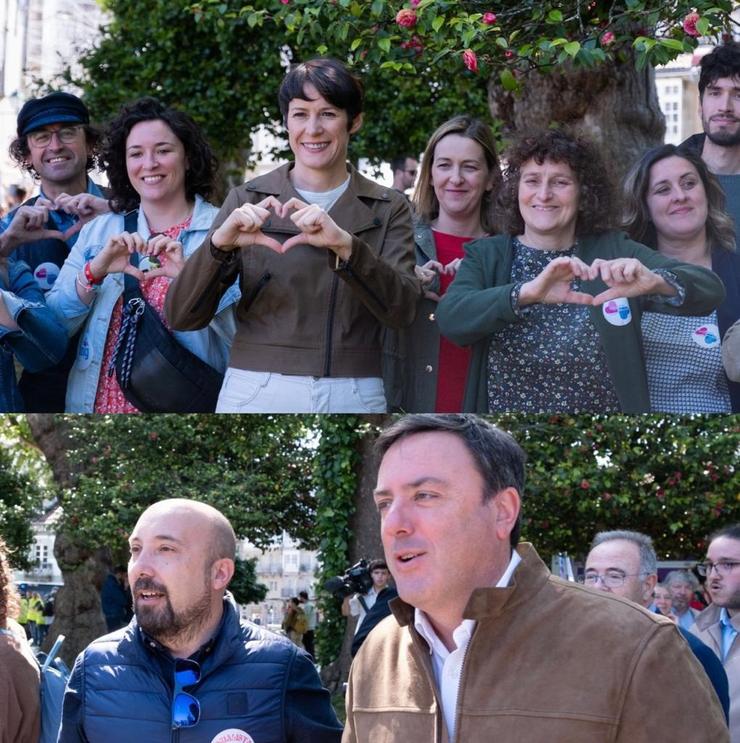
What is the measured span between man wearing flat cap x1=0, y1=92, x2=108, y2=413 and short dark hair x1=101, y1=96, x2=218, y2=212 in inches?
8.1

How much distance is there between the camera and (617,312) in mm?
4340

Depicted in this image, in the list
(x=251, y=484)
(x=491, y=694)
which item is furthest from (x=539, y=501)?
(x=491, y=694)

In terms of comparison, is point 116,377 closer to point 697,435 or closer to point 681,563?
point 697,435

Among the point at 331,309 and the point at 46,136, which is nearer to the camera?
the point at 331,309

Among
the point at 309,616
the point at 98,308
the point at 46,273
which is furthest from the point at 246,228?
the point at 309,616

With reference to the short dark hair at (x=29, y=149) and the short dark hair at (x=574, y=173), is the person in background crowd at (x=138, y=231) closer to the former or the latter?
the short dark hair at (x=29, y=149)

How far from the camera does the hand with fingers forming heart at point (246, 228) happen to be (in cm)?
389

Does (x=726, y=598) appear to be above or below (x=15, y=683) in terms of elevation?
above

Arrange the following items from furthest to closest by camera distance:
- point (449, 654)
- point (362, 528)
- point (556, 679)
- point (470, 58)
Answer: point (362, 528), point (470, 58), point (449, 654), point (556, 679)

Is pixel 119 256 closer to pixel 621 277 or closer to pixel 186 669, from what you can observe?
pixel 621 277

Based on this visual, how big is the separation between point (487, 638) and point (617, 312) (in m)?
2.36

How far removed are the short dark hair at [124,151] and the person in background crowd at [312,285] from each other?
0.31 meters

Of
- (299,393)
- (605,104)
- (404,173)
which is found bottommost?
(299,393)

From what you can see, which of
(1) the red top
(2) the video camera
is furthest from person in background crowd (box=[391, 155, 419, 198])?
(1) the red top
